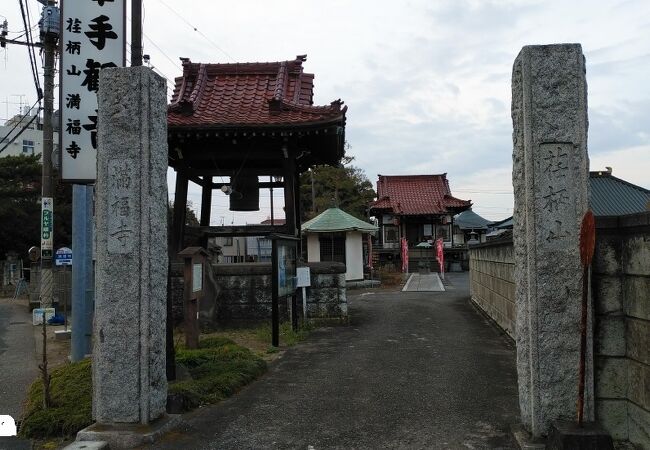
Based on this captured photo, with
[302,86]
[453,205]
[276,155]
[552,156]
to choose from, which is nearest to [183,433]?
[552,156]

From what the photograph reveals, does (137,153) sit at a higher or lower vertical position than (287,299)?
higher

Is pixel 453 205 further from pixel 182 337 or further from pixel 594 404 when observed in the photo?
pixel 594 404

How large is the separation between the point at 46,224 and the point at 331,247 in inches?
576

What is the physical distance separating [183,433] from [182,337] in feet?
17.8

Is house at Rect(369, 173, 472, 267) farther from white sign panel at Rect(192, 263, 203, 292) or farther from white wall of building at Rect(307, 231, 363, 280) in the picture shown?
white sign panel at Rect(192, 263, 203, 292)

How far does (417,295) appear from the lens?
1992 centimetres

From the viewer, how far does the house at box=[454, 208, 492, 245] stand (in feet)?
145

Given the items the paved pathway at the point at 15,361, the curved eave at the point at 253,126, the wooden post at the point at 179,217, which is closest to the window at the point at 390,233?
the paved pathway at the point at 15,361

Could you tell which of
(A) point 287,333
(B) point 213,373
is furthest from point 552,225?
(A) point 287,333

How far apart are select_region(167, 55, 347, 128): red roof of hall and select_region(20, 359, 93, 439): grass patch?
6002 millimetres

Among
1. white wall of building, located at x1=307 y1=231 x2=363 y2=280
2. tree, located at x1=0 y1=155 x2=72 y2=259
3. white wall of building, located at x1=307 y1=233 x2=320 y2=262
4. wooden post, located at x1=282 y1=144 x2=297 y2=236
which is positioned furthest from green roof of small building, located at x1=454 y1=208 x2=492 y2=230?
wooden post, located at x1=282 y1=144 x2=297 y2=236

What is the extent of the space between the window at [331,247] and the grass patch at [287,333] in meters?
16.2

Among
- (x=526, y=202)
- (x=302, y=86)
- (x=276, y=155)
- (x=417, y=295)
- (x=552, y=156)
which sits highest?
(x=302, y=86)

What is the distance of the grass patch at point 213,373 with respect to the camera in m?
6.05
